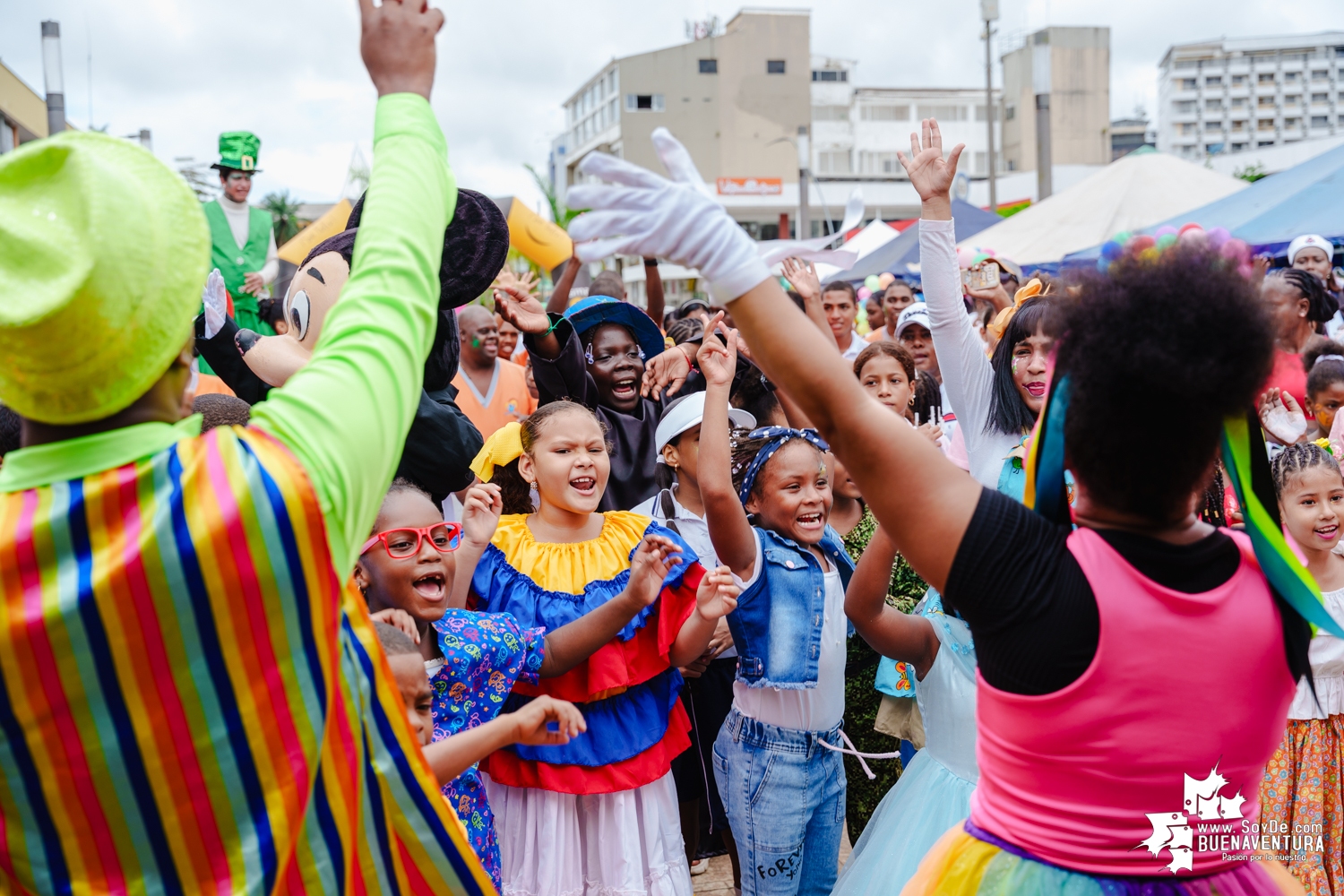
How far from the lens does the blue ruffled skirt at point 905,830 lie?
2838 mm

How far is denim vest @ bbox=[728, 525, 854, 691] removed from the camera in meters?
3.16

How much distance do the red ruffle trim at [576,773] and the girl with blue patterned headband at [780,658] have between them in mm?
Result: 330

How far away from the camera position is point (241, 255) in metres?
6.98

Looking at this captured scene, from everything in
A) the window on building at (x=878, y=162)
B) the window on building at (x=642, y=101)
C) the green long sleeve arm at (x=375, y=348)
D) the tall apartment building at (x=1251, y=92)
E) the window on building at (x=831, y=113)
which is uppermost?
the tall apartment building at (x=1251, y=92)

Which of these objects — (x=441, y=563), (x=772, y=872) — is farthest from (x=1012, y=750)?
(x=772, y=872)

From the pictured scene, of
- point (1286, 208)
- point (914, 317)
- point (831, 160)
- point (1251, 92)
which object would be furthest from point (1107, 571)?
point (1251, 92)

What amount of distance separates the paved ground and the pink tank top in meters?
2.66

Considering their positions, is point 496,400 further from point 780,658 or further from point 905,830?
point 905,830

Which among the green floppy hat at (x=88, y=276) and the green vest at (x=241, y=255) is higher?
the green vest at (x=241, y=255)

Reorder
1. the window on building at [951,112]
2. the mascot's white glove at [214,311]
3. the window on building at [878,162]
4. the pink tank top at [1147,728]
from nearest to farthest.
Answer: the pink tank top at [1147,728] → the mascot's white glove at [214,311] → the window on building at [878,162] → the window on building at [951,112]

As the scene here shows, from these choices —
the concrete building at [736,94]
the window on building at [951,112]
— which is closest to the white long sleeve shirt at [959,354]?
the concrete building at [736,94]

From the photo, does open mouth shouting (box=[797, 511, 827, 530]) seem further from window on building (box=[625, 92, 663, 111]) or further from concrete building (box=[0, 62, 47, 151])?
window on building (box=[625, 92, 663, 111])

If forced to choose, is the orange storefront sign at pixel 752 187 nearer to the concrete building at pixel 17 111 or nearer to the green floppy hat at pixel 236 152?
the concrete building at pixel 17 111

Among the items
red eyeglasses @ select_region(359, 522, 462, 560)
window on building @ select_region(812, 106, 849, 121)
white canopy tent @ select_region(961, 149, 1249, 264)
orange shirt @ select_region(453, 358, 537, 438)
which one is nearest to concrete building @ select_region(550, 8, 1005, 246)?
window on building @ select_region(812, 106, 849, 121)
